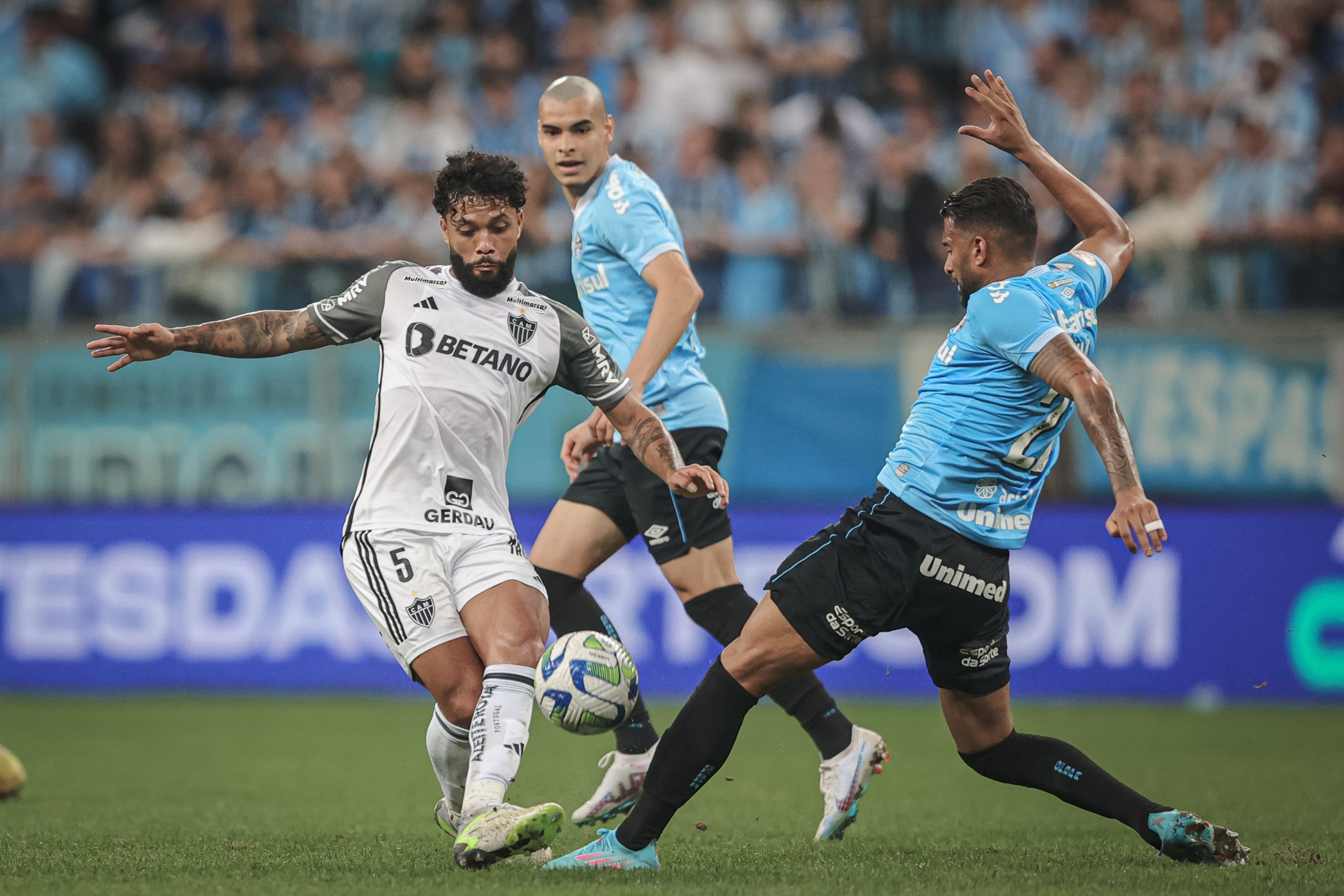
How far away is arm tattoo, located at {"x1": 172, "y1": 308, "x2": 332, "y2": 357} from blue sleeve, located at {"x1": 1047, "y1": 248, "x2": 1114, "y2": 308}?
253 centimetres

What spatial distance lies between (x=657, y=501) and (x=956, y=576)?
165 centimetres

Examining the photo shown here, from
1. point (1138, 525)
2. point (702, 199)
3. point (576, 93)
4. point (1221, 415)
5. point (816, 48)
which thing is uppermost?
point (816, 48)

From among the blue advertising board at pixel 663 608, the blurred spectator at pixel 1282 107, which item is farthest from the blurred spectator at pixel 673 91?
the blurred spectator at pixel 1282 107

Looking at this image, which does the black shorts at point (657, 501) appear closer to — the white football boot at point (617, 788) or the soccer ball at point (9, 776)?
the white football boot at point (617, 788)

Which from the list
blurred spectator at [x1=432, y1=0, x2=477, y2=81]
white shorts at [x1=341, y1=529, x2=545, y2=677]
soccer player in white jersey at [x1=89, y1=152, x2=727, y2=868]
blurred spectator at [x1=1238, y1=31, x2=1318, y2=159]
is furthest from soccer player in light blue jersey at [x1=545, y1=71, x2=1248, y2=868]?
blurred spectator at [x1=432, y1=0, x2=477, y2=81]

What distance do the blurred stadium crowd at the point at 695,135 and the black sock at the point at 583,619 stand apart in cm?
452

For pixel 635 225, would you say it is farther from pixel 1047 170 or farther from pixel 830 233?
pixel 830 233

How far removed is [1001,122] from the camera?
18.3ft

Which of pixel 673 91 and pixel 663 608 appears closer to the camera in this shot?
pixel 663 608

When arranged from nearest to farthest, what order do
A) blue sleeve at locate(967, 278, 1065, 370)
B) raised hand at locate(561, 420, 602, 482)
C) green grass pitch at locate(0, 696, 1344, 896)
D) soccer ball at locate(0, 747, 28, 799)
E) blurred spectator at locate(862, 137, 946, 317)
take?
blue sleeve at locate(967, 278, 1065, 370) → green grass pitch at locate(0, 696, 1344, 896) → raised hand at locate(561, 420, 602, 482) → soccer ball at locate(0, 747, 28, 799) → blurred spectator at locate(862, 137, 946, 317)

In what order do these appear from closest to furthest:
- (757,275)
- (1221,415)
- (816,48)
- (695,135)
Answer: (1221,415)
(757,275)
(695,135)
(816,48)

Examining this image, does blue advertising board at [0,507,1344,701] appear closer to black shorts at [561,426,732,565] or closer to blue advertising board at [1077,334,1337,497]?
blue advertising board at [1077,334,1337,497]

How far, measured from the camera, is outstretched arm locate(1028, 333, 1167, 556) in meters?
4.34

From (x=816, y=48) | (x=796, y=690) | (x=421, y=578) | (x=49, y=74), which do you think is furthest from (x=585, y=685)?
(x=49, y=74)
